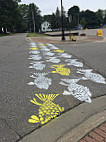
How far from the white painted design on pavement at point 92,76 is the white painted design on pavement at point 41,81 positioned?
53.8 inches

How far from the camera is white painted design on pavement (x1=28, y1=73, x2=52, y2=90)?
4055 millimetres

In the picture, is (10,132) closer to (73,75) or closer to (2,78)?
(2,78)

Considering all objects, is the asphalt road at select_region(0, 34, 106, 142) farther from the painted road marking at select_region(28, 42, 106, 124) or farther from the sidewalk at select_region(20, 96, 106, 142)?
the sidewalk at select_region(20, 96, 106, 142)

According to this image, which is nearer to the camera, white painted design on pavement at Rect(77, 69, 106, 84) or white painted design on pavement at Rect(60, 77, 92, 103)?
white painted design on pavement at Rect(60, 77, 92, 103)

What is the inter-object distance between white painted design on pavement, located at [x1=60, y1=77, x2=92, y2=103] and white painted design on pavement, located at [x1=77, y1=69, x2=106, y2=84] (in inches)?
25.5

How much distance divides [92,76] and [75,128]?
2.68 metres

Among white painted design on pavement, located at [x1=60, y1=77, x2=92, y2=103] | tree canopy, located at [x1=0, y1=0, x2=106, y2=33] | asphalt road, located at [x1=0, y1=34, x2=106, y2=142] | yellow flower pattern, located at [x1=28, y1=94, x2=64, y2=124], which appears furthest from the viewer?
tree canopy, located at [x1=0, y1=0, x2=106, y2=33]

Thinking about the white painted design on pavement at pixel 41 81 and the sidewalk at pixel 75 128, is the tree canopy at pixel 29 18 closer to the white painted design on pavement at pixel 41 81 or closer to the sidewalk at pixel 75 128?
the white painted design on pavement at pixel 41 81

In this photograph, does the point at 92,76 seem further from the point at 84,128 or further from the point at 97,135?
the point at 97,135

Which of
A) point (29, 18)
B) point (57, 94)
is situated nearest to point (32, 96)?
point (57, 94)

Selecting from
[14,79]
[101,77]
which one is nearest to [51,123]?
[14,79]

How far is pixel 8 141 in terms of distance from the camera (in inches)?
84.4

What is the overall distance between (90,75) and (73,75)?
0.60 m

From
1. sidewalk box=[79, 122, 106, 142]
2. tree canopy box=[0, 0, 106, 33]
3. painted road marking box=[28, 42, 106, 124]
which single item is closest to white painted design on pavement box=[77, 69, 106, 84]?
painted road marking box=[28, 42, 106, 124]
